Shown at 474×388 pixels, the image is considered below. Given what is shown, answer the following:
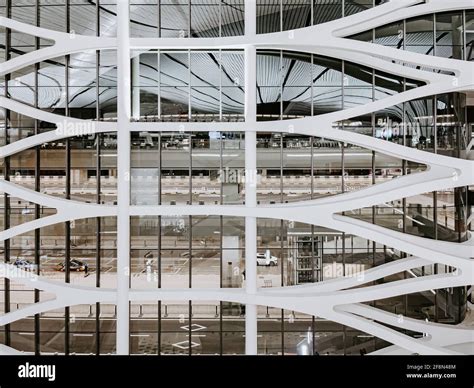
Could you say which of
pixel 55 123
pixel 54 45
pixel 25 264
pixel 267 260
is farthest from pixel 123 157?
pixel 267 260

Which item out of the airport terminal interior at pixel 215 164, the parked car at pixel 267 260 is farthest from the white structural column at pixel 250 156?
the parked car at pixel 267 260

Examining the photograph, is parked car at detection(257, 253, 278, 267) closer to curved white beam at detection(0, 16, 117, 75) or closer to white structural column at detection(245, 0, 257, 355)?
white structural column at detection(245, 0, 257, 355)

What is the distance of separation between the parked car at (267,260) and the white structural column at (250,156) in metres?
1.91

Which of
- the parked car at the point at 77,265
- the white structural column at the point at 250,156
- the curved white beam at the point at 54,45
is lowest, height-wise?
the parked car at the point at 77,265

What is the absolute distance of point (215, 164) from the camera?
10.8 m

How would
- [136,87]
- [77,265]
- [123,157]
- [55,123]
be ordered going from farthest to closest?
[77,265] < [136,87] < [55,123] < [123,157]

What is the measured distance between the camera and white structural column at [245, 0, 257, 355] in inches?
354

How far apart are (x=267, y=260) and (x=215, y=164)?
3027mm

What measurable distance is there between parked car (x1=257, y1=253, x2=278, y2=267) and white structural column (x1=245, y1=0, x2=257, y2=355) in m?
1.91

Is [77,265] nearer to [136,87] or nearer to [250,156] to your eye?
[136,87]

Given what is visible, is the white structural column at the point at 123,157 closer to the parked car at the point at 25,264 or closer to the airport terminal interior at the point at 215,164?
the airport terminal interior at the point at 215,164

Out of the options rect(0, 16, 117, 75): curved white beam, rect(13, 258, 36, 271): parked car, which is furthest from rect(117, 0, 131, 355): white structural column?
rect(13, 258, 36, 271): parked car

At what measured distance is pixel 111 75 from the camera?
10594 millimetres

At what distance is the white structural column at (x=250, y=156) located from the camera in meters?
8.98
